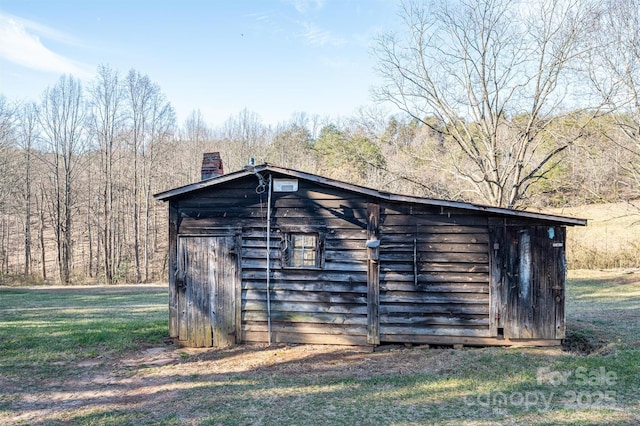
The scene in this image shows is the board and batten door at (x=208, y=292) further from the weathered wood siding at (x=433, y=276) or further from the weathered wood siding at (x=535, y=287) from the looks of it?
the weathered wood siding at (x=535, y=287)

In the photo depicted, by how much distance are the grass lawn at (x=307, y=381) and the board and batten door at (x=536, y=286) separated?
420mm

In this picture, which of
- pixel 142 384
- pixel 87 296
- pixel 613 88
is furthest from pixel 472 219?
pixel 87 296

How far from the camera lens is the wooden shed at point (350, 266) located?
8.22 m

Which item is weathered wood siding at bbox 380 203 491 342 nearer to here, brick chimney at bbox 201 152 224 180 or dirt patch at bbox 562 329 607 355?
dirt patch at bbox 562 329 607 355

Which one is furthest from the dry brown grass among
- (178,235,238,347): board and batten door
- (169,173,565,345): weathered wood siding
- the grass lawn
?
(178,235,238,347): board and batten door

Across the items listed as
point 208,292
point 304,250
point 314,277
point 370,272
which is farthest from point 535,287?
point 208,292

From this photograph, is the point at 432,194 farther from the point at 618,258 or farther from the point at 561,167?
the point at 618,258

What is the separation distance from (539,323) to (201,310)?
661 cm

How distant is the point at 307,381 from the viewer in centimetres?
684

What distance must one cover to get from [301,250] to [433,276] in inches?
105

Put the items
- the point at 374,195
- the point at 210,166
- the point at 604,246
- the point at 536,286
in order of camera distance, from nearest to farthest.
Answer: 1. the point at 536,286
2. the point at 374,195
3. the point at 210,166
4. the point at 604,246

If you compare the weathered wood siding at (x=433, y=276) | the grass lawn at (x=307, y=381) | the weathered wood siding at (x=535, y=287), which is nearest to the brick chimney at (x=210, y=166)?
the grass lawn at (x=307, y=381)

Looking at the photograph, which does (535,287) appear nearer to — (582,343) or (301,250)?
(582,343)

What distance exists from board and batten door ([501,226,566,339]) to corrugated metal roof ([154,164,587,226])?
35 cm
